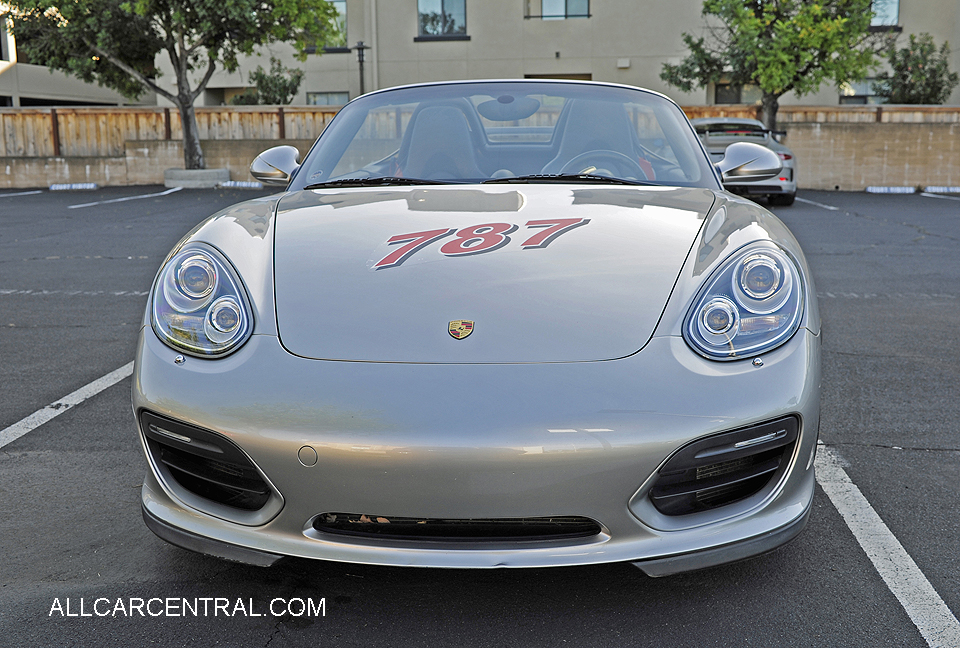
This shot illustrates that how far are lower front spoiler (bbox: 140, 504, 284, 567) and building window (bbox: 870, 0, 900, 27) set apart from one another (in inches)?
982

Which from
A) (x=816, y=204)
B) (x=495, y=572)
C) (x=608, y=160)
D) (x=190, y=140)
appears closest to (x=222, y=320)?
(x=495, y=572)

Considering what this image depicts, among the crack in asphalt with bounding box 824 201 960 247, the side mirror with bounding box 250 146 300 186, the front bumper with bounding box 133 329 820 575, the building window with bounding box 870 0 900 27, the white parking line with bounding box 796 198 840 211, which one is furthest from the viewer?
the building window with bounding box 870 0 900 27

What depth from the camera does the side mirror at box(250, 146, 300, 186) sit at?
3289 mm

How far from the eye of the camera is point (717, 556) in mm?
1796

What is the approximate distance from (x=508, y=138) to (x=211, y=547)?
2.07 metres

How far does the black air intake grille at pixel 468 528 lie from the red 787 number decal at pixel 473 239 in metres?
0.67

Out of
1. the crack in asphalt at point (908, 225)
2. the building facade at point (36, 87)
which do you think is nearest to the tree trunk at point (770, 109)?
the crack in asphalt at point (908, 225)

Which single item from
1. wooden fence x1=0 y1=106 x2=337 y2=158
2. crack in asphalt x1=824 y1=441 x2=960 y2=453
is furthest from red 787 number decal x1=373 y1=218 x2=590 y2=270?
wooden fence x1=0 y1=106 x2=337 y2=158

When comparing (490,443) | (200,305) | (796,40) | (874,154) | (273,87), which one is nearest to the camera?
(490,443)

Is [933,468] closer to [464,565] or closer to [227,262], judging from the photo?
[464,565]

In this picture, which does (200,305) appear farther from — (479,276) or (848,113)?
(848,113)

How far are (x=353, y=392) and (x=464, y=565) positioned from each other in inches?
16.8

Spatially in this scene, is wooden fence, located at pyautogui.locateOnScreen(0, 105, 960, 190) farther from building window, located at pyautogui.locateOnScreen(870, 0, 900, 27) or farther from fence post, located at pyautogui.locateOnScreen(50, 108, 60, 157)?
building window, located at pyautogui.locateOnScreen(870, 0, 900, 27)

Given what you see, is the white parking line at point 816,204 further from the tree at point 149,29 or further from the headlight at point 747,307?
the headlight at point 747,307
